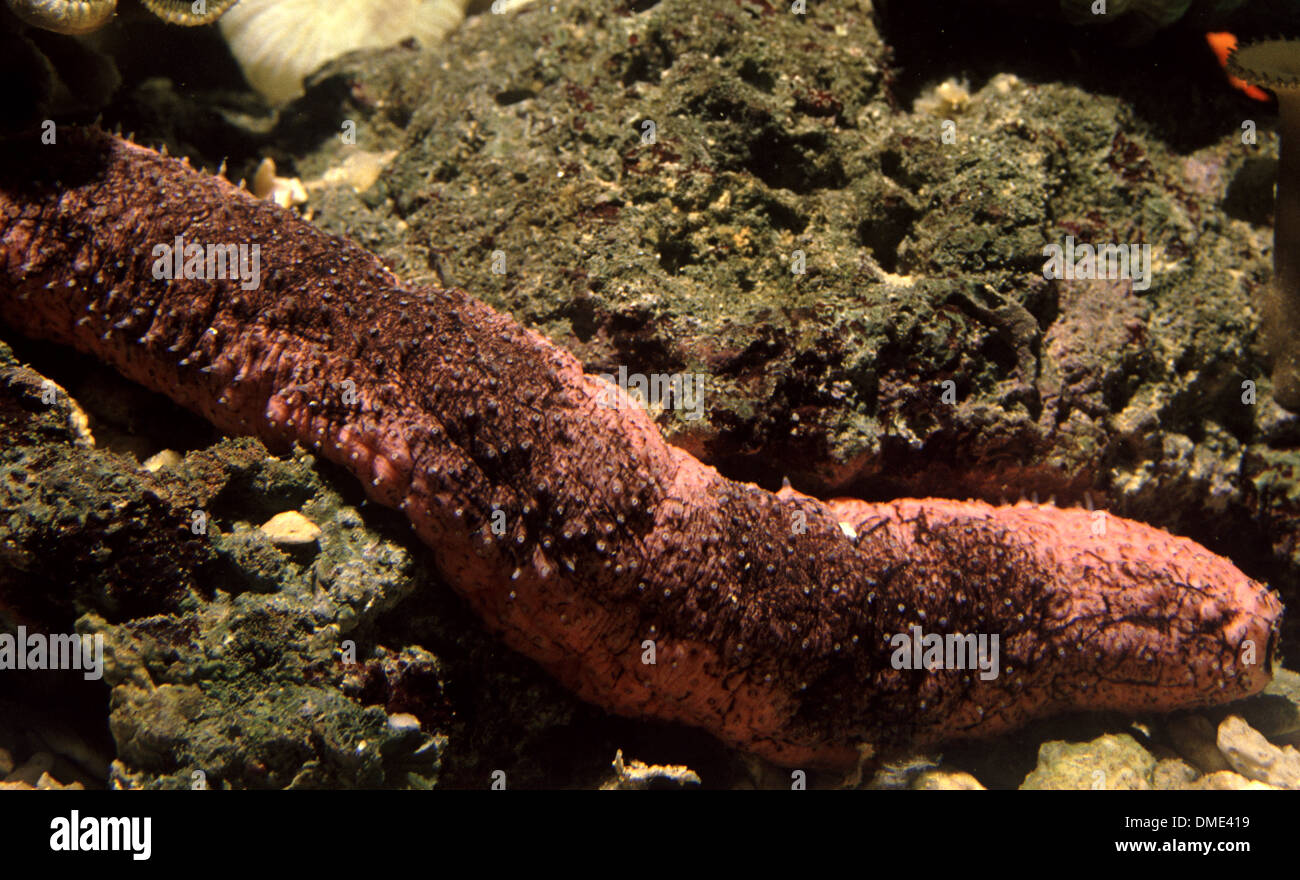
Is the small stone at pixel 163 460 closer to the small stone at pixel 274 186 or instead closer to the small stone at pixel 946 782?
the small stone at pixel 274 186

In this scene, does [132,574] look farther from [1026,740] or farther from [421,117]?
[1026,740]

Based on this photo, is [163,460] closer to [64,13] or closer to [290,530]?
[290,530]

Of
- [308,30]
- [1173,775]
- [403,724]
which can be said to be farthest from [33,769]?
[308,30]

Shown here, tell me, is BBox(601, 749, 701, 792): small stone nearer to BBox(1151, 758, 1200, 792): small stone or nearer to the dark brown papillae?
the dark brown papillae

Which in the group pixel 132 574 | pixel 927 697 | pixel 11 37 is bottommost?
pixel 927 697

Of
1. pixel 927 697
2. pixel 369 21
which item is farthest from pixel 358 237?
pixel 927 697
